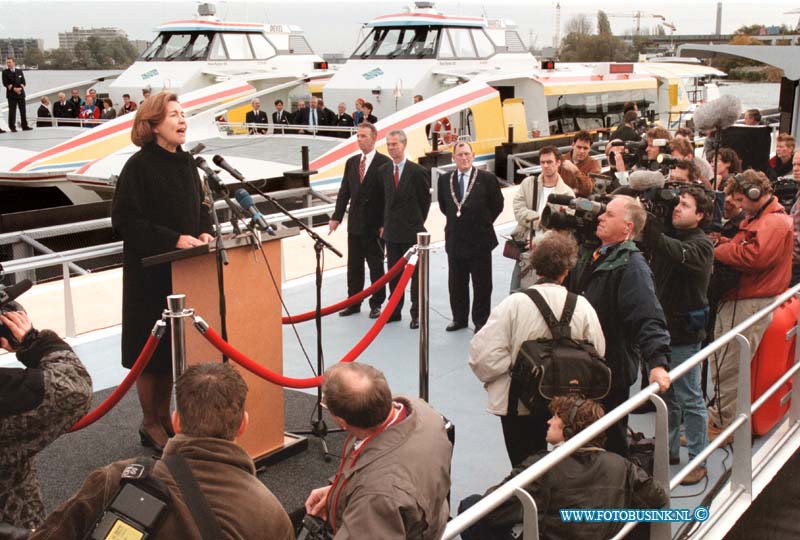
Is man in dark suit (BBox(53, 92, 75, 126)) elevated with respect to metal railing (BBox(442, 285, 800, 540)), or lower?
elevated

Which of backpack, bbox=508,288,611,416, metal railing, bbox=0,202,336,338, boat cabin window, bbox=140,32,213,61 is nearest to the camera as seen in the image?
backpack, bbox=508,288,611,416

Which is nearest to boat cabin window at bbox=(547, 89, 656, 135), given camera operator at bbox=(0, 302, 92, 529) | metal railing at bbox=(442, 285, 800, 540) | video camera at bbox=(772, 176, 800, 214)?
video camera at bbox=(772, 176, 800, 214)

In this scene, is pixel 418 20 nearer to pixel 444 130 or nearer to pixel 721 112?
pixel 444 130

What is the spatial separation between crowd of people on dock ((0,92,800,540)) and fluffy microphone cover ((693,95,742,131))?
2.05 feet

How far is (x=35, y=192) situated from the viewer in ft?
50.0

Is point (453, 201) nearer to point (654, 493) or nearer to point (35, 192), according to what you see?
point (654, 493)

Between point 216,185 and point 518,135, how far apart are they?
14.5 m

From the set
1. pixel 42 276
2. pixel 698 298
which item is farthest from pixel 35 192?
pixel 698 298

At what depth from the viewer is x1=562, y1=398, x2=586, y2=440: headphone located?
3.53 metres

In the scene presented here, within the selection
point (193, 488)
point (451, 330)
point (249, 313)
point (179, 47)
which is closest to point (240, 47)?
point (179, 47)

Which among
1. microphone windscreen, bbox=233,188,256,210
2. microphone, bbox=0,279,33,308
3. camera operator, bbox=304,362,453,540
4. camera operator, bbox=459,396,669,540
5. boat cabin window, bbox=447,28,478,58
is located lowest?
camera operator, bbox=459,396,669,540

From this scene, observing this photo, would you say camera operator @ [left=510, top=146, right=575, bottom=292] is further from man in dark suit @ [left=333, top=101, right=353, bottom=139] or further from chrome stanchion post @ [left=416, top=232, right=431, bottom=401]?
man in dark suit @ [left=333, top=101, right=353, bottom=139]

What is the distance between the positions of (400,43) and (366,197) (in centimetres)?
1420

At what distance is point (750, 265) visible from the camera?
17.1 feet
